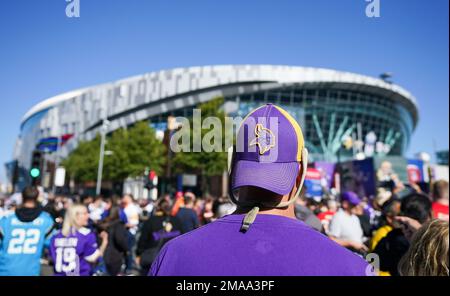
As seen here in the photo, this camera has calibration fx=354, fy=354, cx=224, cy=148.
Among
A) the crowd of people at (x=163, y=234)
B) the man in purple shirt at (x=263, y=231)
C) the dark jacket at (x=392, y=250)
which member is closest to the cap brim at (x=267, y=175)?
the man in purple shirt at (x=263, y=231)

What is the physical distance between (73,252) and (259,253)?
13.0 ft

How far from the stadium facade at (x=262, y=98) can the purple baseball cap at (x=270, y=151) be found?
53232 mm

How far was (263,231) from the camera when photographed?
1.11 metres

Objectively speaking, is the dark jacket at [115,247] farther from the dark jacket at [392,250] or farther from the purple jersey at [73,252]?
the dark jacket at [392,250]

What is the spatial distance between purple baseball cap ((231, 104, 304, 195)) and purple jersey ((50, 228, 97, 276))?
3759 mm

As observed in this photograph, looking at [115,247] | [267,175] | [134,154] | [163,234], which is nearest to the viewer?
[267,175]

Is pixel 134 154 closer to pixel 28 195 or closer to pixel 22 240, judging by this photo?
pixel 28 195

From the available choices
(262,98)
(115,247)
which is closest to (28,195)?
(115,247)

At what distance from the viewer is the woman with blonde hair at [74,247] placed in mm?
4293

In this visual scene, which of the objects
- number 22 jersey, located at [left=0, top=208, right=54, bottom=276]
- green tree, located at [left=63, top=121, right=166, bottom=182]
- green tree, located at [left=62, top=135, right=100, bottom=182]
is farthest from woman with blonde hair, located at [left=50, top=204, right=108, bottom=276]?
green tree, located at [left=62, top=135, right=100, bottom=182]

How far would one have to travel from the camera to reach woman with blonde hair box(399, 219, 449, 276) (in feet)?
6.93

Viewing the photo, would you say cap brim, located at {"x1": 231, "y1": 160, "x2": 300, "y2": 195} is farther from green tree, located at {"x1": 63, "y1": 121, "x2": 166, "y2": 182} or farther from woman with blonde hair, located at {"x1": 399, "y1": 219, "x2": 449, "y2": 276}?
green tree, located at {"x1": 63, "y1": 121, "x2": 166, "y2": 182}
